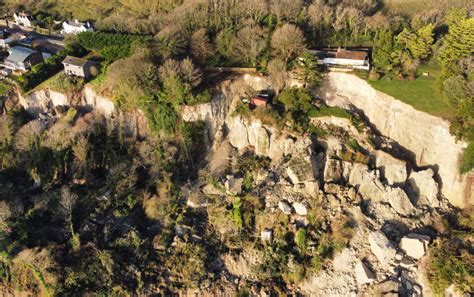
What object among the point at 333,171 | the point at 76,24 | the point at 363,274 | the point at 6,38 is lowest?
the point at 363,274

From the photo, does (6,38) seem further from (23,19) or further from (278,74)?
(278,74)

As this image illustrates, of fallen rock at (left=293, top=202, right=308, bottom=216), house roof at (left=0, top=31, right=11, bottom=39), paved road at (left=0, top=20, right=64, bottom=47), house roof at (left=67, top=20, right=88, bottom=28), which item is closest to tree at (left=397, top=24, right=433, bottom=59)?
fallen rock at (left=293, top=202, right=308, bottom=216)

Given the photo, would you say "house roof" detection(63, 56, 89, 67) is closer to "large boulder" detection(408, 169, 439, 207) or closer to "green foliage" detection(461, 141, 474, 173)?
"large boulder" detection(408, 169, 439, 207)

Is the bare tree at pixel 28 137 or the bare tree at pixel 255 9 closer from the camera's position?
the bare tree at pixel 28 137

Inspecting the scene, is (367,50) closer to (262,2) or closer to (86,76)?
(262,2)

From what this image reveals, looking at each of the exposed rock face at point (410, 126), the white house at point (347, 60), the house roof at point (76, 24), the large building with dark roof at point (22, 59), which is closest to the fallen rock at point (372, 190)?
the exposed rock face at point (410, 126)

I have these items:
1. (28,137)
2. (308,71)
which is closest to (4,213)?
(28,137)

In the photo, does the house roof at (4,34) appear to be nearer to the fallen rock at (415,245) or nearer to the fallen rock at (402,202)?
the fallen rock at (402,202)
